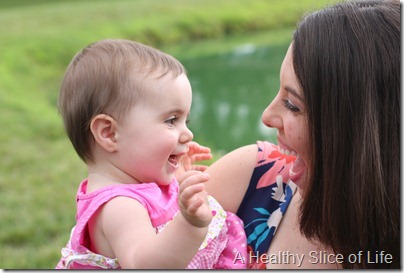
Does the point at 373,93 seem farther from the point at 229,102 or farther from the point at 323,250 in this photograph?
the point at 229,102

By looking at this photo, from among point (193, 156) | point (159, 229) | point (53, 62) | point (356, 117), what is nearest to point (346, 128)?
point (356, 117)

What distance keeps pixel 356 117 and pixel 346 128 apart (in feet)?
0.12

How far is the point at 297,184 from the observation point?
6.01 ft

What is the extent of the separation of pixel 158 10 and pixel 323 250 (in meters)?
14.7

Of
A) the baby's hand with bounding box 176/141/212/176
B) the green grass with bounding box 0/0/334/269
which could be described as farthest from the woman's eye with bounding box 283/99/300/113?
the baby's hand with bounding box 176/141/212/176

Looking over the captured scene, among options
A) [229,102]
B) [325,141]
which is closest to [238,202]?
[325,141]

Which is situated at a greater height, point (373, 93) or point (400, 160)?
point (373, 93)

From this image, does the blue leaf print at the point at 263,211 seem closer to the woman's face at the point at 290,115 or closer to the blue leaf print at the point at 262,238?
the blue leaf print at the point at 262,238

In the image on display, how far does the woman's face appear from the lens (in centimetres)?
166

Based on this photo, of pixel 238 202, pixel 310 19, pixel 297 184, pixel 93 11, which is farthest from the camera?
pixel 93 11

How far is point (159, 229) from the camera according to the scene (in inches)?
68.3

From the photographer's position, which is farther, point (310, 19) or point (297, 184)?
point (297, 184)

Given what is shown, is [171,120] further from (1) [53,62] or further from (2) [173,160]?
(1) [53,62]

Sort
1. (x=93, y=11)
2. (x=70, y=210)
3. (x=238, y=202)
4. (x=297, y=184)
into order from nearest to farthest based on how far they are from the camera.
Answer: (x=297, y=184), (x=238, y=202), (x=70, y=210), (x=93, y=11)
